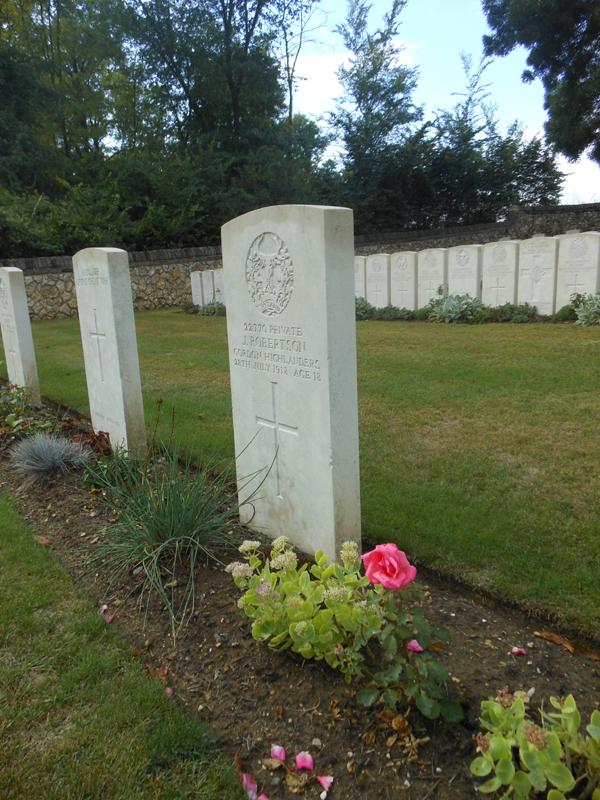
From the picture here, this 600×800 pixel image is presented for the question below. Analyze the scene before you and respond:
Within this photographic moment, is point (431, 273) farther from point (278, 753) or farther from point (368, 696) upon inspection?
point (278, 753)

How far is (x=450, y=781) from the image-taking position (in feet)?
5.83

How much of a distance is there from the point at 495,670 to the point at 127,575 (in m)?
1.78

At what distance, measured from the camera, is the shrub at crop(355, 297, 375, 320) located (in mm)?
12847

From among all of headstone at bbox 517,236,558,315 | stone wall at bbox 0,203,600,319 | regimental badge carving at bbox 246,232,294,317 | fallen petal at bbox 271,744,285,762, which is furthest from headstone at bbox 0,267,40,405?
stone wall at bbox 0,203,600,319

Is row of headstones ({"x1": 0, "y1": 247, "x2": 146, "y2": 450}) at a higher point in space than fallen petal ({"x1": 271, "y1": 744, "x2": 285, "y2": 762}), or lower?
higher

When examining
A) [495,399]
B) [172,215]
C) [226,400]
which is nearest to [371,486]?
[495,399]

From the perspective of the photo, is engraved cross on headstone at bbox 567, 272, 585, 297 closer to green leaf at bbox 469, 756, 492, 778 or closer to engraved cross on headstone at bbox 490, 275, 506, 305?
engraved cross on headstone at bbox 490, 275, 506, 305

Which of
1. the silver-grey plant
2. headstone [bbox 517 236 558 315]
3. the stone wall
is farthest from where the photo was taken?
the stone wall

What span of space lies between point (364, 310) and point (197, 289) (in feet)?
Answer: 18.6

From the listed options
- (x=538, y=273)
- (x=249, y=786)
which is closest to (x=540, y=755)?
(x=249, y=786)

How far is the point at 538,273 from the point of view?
10.6 meters

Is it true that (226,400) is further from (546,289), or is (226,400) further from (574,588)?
(546,289)

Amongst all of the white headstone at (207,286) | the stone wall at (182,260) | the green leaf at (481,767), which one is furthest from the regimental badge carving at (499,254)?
the green leaf at (481,767)

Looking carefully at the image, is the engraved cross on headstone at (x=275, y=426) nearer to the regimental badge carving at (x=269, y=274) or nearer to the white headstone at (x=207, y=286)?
the regimental badge carving at (x=269, y=274)
